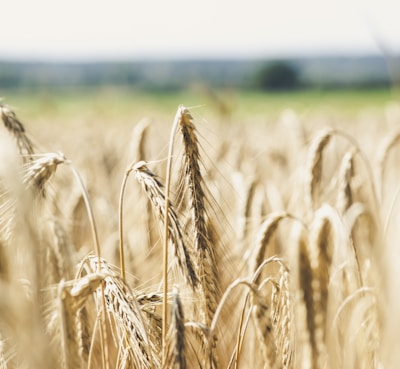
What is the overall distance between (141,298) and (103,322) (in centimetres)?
12

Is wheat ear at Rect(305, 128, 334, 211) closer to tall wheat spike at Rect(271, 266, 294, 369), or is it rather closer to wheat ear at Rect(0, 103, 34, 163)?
tall wheat spike at Rect(271, 266, 294, 369)

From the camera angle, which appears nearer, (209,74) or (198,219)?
(198,219)

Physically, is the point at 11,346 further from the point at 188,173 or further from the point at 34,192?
the point at 188,173

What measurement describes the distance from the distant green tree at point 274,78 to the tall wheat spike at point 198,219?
55740 millimetres

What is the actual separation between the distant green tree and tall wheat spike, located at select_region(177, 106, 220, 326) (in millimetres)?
55740

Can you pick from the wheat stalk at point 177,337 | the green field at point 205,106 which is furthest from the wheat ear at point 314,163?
the wheat stalk at point 177,337

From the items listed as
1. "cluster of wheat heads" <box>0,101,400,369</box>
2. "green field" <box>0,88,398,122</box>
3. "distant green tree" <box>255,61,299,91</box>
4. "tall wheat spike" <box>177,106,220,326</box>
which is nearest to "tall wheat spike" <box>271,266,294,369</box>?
"cluster of wheat heads" <box>0,101,400,369</box>

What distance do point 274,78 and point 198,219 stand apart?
56.6m

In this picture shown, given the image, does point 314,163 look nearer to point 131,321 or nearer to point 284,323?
point 284,323

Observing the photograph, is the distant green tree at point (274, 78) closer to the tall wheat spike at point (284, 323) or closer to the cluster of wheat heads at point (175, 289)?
the cluster of wheat heads at point (175, 289)

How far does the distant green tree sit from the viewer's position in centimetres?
5653

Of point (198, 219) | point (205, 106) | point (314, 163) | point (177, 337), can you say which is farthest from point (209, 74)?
point (177, 337)

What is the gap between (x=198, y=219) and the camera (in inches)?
54.3

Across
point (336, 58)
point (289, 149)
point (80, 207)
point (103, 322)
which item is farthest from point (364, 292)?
point (336, 58)
